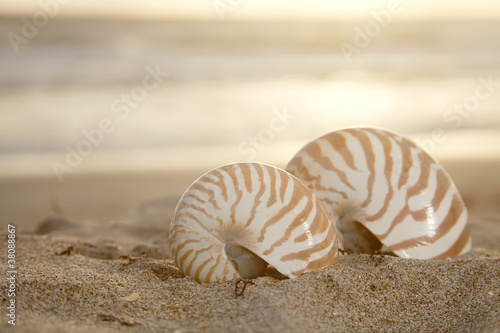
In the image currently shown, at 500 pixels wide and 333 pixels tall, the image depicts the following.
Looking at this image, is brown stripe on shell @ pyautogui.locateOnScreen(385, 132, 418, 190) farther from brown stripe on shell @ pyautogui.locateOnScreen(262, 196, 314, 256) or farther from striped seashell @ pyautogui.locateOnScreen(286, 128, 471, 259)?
brown stripe on shell @ pyautogui.locateOnScreen(262, 196, 314, 256)

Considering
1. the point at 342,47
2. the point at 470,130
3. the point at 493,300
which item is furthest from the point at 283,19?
the point at 493,300

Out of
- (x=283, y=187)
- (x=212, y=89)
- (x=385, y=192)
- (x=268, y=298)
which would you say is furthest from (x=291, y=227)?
(x=212, y=89)

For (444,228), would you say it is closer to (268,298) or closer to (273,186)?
(273,186)

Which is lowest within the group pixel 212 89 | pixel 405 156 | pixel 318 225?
pixel 318 225

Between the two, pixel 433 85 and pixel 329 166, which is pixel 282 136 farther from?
pixel 329 166

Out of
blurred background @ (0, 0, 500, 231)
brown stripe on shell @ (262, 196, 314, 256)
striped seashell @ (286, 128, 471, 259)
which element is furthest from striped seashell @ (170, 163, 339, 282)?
blurred background @ (0, 0, 500, 231)

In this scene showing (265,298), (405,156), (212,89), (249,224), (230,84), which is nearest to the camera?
(265,298)

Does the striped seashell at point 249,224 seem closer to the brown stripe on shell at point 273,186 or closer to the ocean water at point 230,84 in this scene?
the brown stripe on shell at point 273,186

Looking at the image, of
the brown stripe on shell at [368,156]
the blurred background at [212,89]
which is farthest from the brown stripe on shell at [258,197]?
the blurred background at [212,89]
